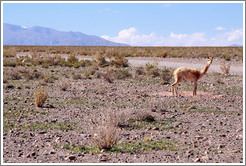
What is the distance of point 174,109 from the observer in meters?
11.6

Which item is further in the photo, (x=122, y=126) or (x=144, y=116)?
(x=144, y=116)

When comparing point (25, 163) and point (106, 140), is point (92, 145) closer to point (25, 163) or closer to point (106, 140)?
point (106, 140)

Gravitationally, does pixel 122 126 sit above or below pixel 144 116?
below

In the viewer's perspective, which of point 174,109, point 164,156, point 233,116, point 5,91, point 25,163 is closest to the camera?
point 25,163

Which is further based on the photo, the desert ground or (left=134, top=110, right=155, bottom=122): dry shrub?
(left=134, top=110, right=155, bottom=122): dry shrub

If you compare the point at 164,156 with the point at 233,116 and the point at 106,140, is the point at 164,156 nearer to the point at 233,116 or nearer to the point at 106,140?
the point at 106,140

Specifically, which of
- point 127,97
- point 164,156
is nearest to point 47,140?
point 164,156

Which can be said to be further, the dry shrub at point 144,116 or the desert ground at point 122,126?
the dry shrub at point 144,116

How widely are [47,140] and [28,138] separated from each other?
487 millimetres

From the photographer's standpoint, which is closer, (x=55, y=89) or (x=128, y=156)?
(x=128, y=156)

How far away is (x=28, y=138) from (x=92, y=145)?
5.34 ft

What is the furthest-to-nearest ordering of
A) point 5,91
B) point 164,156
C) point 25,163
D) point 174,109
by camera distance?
point 5,91, point 174,109, point 164,156, point 25,163

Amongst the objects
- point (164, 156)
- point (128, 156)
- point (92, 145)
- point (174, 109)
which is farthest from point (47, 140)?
point (174, 109)

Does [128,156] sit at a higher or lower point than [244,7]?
lower
